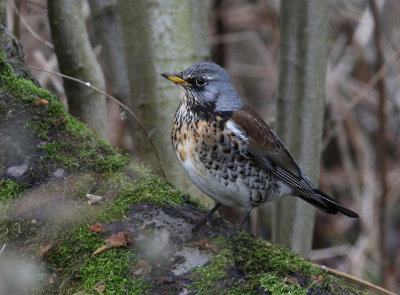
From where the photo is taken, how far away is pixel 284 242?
4.77 meters

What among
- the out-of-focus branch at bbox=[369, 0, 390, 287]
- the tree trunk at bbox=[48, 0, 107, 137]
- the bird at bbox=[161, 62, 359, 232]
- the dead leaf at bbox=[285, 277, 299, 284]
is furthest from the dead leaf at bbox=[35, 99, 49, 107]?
the out-of-focus branch at bbox=[369, 0, 390, 287]

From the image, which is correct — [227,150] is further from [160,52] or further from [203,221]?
[160,52]

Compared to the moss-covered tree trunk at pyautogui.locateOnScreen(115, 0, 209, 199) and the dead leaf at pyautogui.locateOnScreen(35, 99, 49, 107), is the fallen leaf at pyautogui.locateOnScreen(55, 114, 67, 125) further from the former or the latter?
the moss-covered tree trunk at pyautogui.locateOnScreen(115, 0, 209, 199)

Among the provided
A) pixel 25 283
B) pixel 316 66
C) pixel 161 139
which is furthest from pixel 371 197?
pixel 25 283

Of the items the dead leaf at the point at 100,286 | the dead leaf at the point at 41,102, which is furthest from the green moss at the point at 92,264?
the dead leaf at the point at 41,102

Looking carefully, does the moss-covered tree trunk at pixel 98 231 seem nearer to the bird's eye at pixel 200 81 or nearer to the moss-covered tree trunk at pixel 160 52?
the bird's eye at pixel 200 81

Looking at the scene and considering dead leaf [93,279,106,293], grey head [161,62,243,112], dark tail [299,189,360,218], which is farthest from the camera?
dark tail [299,189,360,218]

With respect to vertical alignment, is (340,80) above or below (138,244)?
below

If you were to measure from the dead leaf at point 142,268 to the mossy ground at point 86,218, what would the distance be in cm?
3

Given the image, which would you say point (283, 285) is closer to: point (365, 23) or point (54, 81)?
point (54, 81)

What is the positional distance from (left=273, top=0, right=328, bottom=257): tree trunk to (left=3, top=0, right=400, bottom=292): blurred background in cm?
26

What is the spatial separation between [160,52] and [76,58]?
0.65m

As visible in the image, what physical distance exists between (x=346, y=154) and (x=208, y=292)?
5806 mm

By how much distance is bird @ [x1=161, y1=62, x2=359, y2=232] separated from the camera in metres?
3.15
